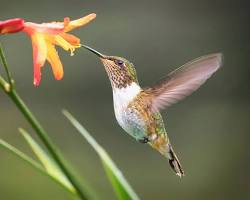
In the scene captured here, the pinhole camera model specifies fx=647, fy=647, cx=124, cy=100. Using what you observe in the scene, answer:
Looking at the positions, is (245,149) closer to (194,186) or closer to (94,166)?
(194,186)

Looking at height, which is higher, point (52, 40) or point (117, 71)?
point (52, 40)

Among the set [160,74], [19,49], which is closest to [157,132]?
[160,74]

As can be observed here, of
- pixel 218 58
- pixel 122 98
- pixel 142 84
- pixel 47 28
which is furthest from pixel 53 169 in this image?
pixel 142 84

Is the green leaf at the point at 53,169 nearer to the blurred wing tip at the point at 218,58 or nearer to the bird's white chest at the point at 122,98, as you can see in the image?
the bird's white chest at the point at 122,98

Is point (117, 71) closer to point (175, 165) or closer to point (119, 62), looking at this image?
point (119, 62)


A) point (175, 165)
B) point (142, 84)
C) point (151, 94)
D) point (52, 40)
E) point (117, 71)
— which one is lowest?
point (142, 84)

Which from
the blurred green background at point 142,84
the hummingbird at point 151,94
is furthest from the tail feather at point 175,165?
the blurred green background at point 142,84

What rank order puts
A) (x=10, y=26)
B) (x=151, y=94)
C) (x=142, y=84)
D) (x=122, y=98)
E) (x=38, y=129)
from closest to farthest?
1. (x=38, y=129)
2. (x=10, y=26)
3. (x=122, y=98)
4. (x=151, y=94)
5. (x=142, y=84)
